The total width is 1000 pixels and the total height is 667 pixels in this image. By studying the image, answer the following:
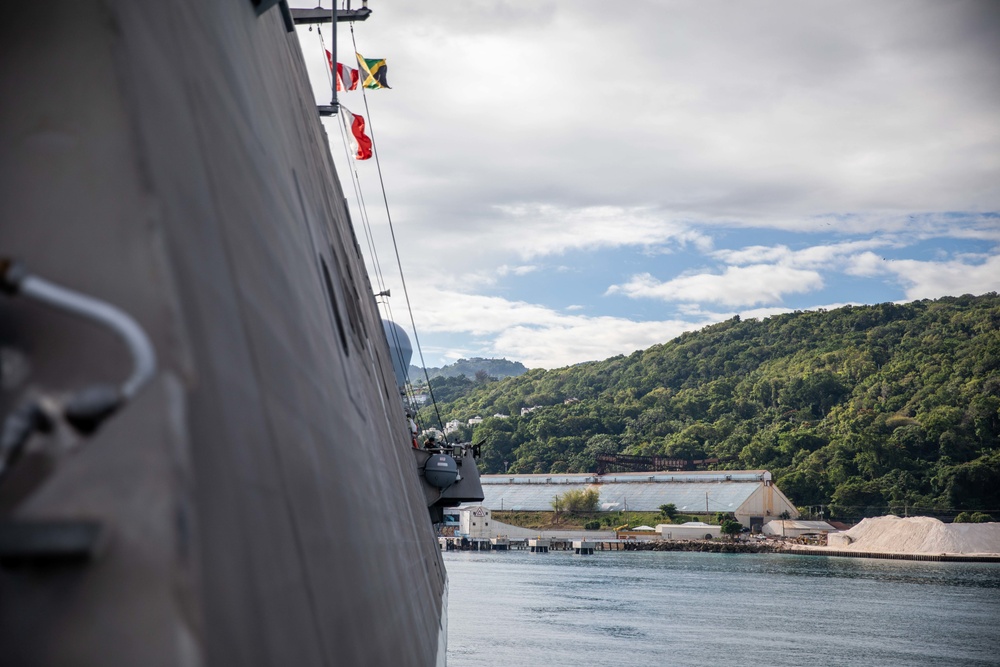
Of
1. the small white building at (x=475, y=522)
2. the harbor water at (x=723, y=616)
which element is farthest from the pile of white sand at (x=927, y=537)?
the small white building at (x=475, y=522)

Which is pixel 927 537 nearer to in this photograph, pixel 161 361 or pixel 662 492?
pixel 662 492

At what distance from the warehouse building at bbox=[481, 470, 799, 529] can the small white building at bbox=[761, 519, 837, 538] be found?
3.19 m

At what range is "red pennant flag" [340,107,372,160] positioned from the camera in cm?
2311

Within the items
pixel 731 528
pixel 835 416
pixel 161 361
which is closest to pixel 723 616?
pixel 161 361

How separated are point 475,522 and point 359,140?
106254 millimetres

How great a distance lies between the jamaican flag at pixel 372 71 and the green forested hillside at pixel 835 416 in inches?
4036

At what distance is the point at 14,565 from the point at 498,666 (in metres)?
Result: 27.4

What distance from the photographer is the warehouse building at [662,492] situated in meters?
119

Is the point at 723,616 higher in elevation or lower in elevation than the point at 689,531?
higher

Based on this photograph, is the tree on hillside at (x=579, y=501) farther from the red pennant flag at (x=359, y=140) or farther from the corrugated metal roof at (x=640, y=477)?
the red pennant flag at (x=359, y=140)

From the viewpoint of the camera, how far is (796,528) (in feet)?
Result: 364

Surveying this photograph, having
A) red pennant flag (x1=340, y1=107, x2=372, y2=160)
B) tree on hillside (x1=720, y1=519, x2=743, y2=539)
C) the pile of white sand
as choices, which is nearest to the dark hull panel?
red pennant flag (x1=340, y1=107, x2=372, y2=160)

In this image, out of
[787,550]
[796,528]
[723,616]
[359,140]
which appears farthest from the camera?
[796,528]

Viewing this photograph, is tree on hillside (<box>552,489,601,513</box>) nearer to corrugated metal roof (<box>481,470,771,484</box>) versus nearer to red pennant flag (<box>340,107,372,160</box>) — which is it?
corrugated metal roof (<box>481,470,771,484</box>)
